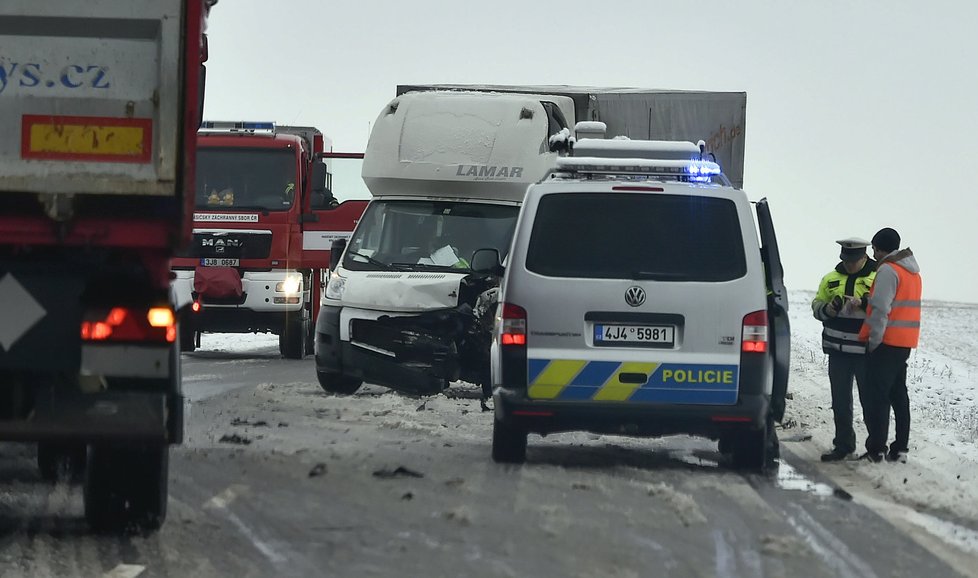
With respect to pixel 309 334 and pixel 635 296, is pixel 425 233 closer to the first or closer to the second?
pixel 635 296

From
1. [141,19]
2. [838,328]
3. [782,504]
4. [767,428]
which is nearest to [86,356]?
[141,19]

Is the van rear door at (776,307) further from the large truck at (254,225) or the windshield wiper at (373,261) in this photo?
the large truck at (254,225)

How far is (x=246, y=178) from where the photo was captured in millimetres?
22938

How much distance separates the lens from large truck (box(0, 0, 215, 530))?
7.53 metres

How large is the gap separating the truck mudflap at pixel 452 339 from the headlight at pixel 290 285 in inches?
300

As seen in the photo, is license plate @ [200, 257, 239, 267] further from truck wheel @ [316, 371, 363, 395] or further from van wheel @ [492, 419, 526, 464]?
van wheel @ [492, 419, 526, 464]

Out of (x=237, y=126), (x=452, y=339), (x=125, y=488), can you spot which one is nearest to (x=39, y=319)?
(x=125, y=488)

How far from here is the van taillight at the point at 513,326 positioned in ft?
37.2

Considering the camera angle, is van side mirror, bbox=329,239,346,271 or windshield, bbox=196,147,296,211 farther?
windshield, bbox=196,147,296,211

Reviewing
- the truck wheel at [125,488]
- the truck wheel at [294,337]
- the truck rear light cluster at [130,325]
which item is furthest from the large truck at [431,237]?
the truck rear light cluster at [130,325]

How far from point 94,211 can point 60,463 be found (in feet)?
11.4

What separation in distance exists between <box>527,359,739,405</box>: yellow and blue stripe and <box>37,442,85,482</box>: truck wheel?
3.00 m

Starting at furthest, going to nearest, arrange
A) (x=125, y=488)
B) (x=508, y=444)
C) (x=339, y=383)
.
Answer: (x=339, y=383)
(x=508, y=444)
(x=125, y=488)

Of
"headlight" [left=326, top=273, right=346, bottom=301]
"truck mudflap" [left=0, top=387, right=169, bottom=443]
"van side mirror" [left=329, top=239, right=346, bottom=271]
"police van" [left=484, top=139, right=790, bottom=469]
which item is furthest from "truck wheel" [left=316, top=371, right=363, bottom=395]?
"truck mudflap" [left=0, top=387, right=169, bottom=443]
